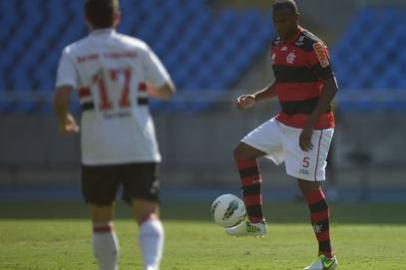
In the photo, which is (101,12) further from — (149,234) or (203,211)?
(203,211)

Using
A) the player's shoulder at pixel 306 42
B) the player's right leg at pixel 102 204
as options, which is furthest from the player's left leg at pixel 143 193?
the player's shoulder at pixel 306 42

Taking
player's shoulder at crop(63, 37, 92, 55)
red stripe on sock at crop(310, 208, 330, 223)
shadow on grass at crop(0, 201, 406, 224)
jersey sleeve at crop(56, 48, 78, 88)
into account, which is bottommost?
shadow on grass at crop(0, 201, 406, 224)

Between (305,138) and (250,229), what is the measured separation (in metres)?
1.31

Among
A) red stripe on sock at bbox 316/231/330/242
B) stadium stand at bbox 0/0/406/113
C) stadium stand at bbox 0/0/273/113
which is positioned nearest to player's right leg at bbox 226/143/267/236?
red stripe on sock at bbox 316/231/330/242

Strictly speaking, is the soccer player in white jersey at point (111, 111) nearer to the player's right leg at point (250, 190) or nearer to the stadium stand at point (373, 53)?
the player's right leg at point (250, 190)

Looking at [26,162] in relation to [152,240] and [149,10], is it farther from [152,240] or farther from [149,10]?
[152,240]

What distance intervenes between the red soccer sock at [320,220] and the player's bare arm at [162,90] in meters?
2.31

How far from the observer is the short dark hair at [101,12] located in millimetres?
6980

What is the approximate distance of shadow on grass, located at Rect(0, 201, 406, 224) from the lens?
47.5ft

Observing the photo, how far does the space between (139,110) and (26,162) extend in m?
14.0

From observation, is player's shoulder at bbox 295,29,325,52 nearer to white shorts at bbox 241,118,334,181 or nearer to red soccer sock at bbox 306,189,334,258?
white shorts at bbox 241,118,334,181

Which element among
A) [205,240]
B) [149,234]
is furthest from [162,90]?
[205,240]

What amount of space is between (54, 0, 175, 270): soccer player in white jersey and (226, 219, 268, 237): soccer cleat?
8.62 ft

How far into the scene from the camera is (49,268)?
8875mm
